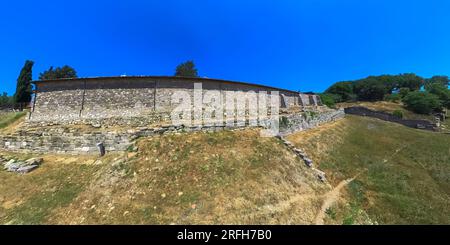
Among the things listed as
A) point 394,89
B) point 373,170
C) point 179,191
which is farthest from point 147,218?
point 394,89

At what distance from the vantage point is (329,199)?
973cm

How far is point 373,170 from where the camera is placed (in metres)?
13.2

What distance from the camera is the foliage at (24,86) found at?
34.4m

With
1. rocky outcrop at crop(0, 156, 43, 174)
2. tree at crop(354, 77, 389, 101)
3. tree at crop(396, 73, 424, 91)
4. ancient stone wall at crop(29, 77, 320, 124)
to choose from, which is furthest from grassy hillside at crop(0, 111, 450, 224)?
tree at crop(396, 73, 424, 91)

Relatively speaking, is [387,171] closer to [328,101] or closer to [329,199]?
[329,199]

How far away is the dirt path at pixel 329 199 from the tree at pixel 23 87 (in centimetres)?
4905

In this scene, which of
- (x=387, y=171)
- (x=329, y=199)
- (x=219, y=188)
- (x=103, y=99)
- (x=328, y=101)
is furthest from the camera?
(x=328, y=101)

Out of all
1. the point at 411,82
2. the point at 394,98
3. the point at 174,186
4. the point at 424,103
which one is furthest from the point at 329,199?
the point at 411,82

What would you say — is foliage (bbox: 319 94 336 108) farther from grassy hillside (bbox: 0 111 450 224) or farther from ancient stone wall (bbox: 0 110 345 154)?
ancient stone wall (bbox: 0 110 345 154)

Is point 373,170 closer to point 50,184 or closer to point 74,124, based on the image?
point 50,184

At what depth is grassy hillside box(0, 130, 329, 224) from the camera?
752 cm

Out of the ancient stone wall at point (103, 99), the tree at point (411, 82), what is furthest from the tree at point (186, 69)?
the tree at point (411, 82)

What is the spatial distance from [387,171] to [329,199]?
22.3ft

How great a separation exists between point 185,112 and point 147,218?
502 inches
